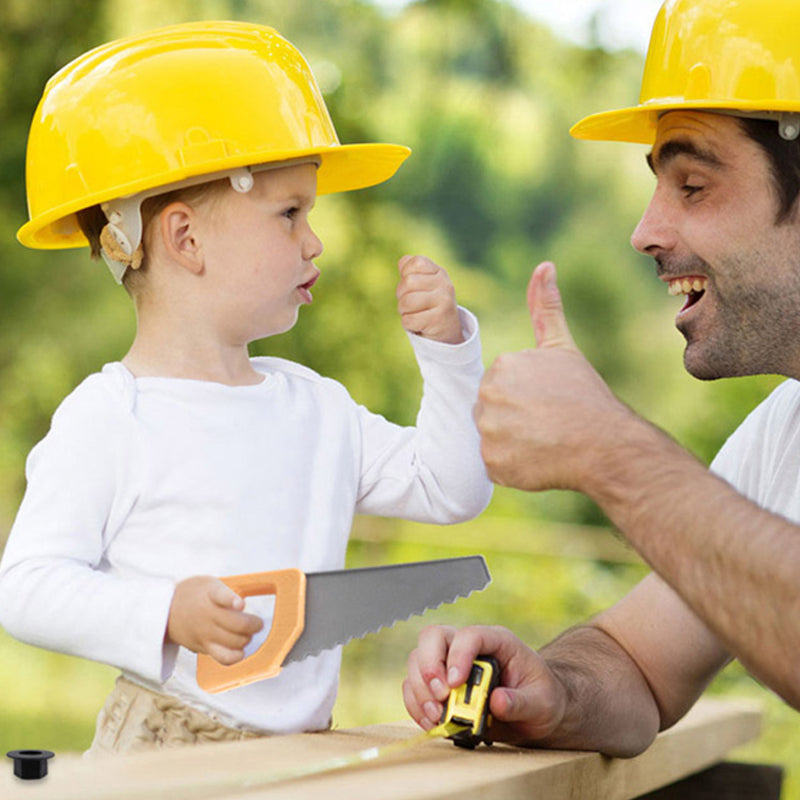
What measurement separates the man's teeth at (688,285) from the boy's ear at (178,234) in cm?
83

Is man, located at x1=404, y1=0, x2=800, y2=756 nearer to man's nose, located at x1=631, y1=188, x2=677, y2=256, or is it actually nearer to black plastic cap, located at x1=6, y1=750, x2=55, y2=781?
man's nose, located at x1=631, y1=188, x2=677, y2=256

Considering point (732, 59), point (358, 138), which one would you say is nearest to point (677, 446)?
point (732, 59)

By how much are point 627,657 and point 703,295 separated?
0.58 metres

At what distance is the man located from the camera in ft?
4.86

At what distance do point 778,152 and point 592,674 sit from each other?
33.0 inches

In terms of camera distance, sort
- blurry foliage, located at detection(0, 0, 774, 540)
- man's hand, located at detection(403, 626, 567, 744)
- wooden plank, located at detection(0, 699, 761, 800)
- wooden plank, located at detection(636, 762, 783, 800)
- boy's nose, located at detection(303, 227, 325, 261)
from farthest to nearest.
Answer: blurry foliage, located at detection(0, 0, 774, 540), wooden plank, located at detection(636, 762, 783, 800), boy's nose, located at detection(303, 227, 325, 261), man's hand, located at detection(403, 626, 567, 744), wooden plank, located at detection(0, 699, 761, 800)

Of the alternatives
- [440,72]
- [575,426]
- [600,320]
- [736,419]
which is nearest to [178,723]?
[575,426]

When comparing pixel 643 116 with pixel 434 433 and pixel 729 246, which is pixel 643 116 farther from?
pixel 434 433

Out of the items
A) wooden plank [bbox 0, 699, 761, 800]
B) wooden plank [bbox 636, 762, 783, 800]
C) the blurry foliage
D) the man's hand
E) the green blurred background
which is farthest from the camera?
the green blurred background

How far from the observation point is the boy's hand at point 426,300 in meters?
1.86

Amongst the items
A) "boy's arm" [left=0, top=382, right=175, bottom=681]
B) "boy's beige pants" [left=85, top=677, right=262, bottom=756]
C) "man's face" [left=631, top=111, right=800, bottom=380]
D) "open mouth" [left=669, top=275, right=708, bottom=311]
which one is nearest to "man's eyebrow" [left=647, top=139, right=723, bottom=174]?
"man's face" [left=631, top=111, right=800, bottom=380]

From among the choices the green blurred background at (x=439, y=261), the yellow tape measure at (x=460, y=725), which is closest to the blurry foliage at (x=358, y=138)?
the green blurred background at (x=439, y=261)

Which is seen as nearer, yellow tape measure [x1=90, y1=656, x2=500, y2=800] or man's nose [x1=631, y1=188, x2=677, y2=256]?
yellow tape measure [x1=90, y1=656, x2=500, y2=800]

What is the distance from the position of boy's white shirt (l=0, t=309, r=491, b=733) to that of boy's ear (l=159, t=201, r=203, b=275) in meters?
0.16
